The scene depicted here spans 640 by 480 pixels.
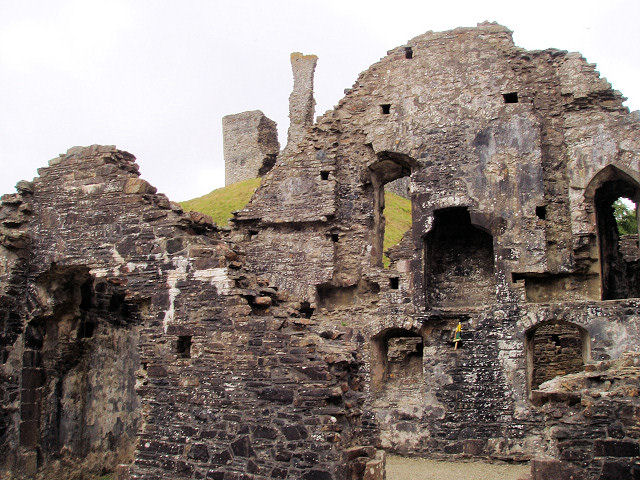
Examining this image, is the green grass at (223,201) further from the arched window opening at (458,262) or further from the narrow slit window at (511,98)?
the narrow slit window at (511,98)

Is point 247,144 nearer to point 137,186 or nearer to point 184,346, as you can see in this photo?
point 137,186

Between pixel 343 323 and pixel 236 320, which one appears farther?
pixel 343 323

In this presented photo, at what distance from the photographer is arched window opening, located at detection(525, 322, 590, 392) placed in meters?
16.4

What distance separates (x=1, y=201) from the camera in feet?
37.3

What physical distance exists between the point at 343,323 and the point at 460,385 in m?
2.91

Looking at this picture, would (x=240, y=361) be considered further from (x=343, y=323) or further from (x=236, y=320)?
(x=343, y=323)

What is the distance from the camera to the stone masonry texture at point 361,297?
868cm

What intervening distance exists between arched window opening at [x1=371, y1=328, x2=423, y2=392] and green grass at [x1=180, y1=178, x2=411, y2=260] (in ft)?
35.9

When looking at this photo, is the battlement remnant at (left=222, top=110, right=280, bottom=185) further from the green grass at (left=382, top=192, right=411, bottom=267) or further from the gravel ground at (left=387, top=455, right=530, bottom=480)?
the gravel ground at (left=387, top=455, right=530, bottom=480)

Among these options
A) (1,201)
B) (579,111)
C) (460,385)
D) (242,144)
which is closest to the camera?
(1,201)

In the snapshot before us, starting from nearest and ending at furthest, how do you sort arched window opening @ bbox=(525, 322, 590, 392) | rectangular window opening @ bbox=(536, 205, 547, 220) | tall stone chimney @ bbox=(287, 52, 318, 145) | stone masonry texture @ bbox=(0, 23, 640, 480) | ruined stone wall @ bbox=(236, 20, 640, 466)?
stone masonry texture @ bbox=(0, 23, 640, 480), ruined stone wall @ bbox=(236, 20, 640, 466), rectangular window opening @ bbox=(536, 205, 547, 220), arched window opening @ bbox=(525, 322, 590, 392), tall stone chimney @ bbox=(287, 52, 318, 145)

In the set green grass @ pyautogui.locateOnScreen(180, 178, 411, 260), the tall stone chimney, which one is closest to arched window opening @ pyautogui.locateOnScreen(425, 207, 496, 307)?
green grass @ pyautogui.locateOnScreen(180, 178, 411, 260)

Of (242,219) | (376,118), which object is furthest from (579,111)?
(242,219)

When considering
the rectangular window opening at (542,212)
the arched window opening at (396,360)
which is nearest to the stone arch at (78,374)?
the arched window opening at (396,360)
